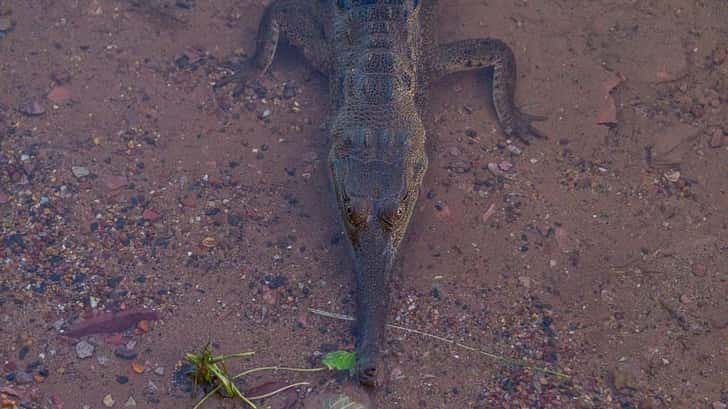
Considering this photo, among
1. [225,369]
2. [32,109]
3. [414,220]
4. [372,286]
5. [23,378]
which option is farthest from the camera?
[32,109]

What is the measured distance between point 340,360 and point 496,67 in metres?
2.67

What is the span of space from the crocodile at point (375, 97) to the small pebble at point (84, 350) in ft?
5.05

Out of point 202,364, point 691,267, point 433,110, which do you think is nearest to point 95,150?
point 202,364

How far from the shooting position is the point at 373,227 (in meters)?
4.11

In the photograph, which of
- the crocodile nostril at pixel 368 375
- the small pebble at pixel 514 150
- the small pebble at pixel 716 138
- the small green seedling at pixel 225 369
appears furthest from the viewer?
the small pebble at pixel 514 150

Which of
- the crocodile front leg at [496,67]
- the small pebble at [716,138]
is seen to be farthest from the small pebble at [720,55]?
the crocodile front leg at [496,67]

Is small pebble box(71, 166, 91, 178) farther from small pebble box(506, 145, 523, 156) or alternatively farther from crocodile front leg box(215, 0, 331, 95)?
small pebble box(506, 145, 523, 156)

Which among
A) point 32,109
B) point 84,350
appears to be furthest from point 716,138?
point 32,109

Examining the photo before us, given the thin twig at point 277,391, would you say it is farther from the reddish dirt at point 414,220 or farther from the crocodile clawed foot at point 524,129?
the crocodile clawed foot at point 524,129

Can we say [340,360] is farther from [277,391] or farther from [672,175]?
[672,175]

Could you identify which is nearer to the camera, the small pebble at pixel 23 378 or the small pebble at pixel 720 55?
the small pebble at pixel 23 378

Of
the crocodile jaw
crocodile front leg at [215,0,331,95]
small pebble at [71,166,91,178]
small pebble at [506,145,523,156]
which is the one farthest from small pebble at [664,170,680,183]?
small pebble at [71,166,91,178]

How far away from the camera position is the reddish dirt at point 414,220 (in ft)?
12.9

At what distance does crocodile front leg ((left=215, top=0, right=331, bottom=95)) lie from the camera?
18.1ft
